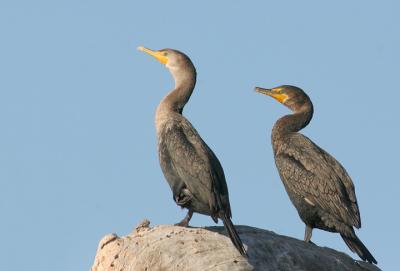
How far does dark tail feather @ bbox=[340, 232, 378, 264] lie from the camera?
12820mm

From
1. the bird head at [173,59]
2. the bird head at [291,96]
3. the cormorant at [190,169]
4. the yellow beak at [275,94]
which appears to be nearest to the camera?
the cormorant at [190,169]

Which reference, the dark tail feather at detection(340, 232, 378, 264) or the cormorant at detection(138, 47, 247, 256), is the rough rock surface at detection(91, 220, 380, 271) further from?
the dark tail feather at detection(340, 232, 378, 264)

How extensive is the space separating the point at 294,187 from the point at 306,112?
178cm

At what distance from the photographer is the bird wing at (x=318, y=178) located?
1352cm

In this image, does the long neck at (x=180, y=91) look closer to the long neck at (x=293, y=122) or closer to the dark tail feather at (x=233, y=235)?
the long neck at (x=293, y=122)

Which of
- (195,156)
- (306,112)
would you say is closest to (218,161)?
(195,156)

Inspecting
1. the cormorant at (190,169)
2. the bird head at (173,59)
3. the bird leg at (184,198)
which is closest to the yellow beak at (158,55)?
the bird head at (173,59)

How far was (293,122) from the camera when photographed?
1520 centimetres

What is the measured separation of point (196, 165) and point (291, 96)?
369 centimetres

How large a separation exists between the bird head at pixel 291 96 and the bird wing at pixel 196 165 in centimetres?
281

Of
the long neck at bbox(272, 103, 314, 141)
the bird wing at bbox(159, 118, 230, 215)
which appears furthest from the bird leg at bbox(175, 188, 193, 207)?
the long neck at bbox(272, 103, 314, 141)

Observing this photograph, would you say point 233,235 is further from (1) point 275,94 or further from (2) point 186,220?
(1) point 275,94

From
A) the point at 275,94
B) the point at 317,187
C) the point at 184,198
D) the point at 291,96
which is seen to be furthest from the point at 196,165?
the point at 275,94

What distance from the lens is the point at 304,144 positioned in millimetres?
14406
